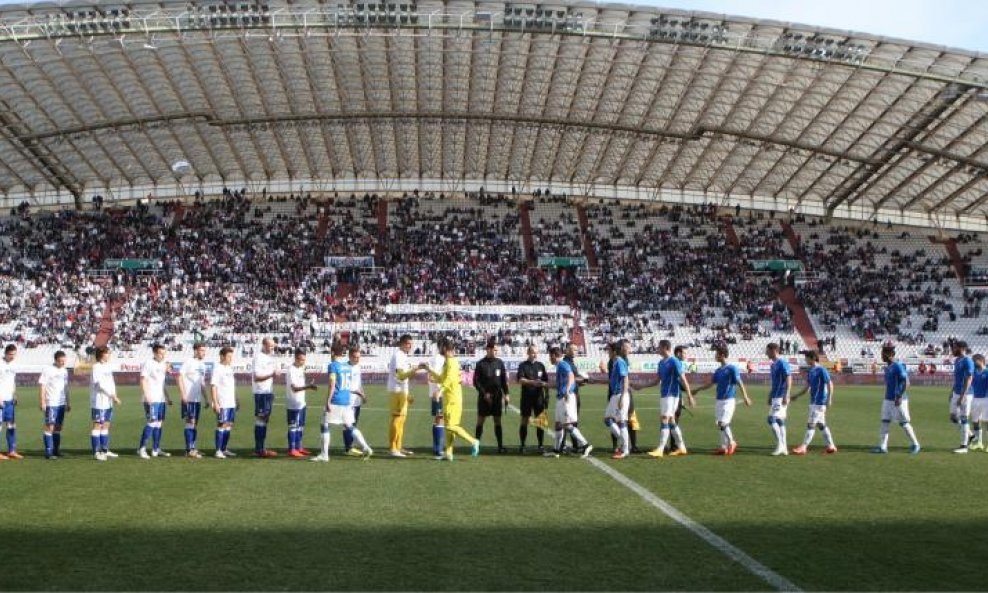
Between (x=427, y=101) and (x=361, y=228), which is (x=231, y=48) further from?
(x=361, y=228)

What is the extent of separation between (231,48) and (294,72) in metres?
3.87

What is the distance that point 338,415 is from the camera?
14578 millimetres

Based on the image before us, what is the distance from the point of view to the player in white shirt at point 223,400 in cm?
1505

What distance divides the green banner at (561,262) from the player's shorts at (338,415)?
45.9m

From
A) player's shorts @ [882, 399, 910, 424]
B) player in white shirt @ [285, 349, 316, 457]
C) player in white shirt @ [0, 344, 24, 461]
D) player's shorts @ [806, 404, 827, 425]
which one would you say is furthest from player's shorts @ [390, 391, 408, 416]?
player's shorts @ [882, 399, 910, 424]

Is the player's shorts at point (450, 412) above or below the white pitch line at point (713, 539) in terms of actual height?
above

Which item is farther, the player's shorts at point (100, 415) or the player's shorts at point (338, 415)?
the player's shorts at point (100, 415)

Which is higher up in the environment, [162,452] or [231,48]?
[231,48]

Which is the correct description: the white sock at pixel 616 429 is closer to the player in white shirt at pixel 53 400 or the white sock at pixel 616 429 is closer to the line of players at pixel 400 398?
the line of players at pixel 400 398

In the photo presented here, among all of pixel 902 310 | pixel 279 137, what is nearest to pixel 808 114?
pixel 902 310

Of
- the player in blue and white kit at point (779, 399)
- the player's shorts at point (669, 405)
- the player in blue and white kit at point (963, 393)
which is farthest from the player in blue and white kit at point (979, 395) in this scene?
the player's shorts at point (669, 405)

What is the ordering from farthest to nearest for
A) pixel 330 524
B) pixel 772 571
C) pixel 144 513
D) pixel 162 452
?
1. pixel 162 452
2. pixel 144 513
3. pixel 330 524
4. pixel 772 571

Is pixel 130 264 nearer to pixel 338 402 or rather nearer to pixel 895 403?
pixel 338 402

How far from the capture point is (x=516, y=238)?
63469 mm
